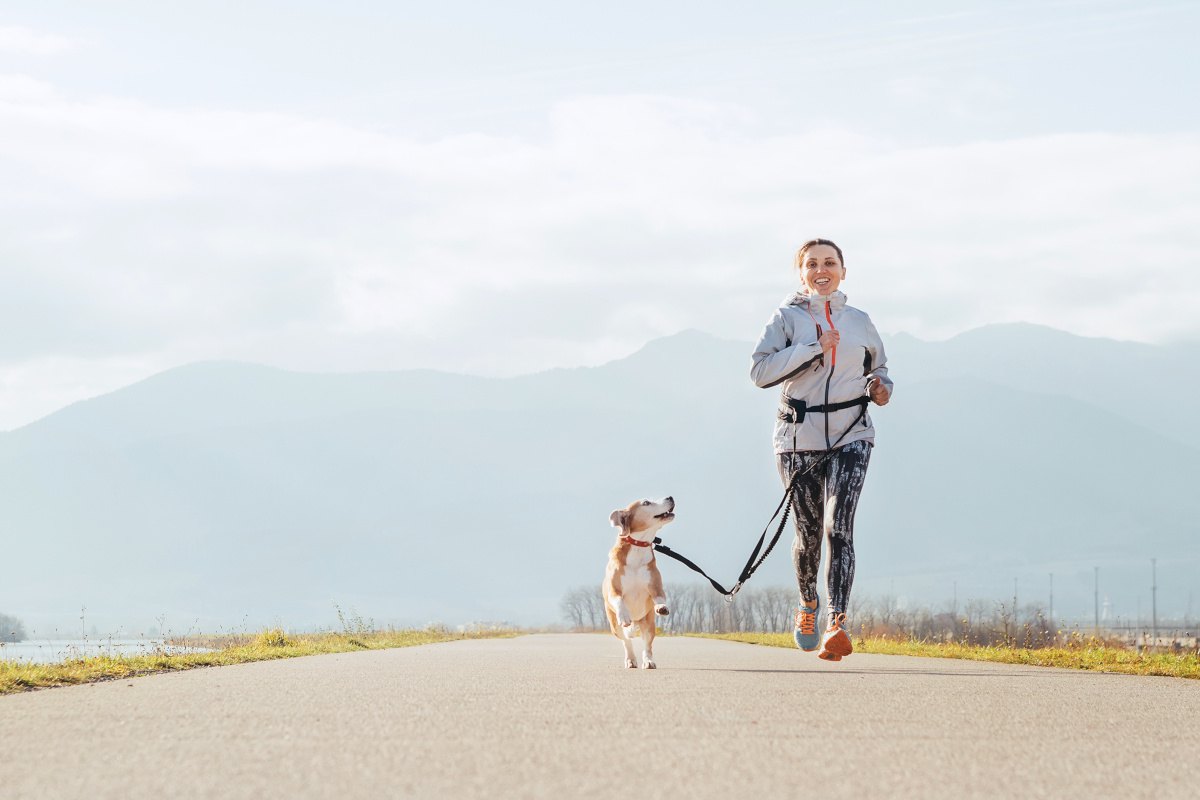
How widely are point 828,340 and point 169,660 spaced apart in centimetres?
518

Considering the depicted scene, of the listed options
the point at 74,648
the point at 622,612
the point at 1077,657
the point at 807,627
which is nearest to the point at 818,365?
the point at 807,627

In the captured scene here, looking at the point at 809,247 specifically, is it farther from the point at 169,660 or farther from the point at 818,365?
the point at 169,660

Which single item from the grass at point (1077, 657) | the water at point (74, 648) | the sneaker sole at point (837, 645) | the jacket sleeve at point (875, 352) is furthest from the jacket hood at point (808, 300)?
the water at point (74, 648)

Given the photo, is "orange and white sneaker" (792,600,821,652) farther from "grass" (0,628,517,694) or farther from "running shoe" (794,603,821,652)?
"grass" (0,628,517,694)

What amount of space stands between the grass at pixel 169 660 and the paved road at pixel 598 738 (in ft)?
1.60

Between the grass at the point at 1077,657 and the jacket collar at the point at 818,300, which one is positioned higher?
the jacket collar at the point at 818,300

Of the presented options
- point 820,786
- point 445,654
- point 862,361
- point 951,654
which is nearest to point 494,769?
point 820,786

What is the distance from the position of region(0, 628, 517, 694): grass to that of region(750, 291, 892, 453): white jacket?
14.6 ft

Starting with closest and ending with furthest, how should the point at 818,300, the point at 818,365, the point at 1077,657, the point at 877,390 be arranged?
the point at 877,390 < the point at 818,365 < the point at 818,300 < the point at 1077,657

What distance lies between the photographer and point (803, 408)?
1015 centimetres

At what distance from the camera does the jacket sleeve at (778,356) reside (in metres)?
9.87

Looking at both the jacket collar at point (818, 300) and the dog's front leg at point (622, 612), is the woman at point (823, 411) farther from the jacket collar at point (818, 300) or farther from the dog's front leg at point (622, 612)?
the dog's front leg at point (622, 612)

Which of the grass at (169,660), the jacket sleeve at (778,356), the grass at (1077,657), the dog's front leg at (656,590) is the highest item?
the jacket sleeve at (778,356)

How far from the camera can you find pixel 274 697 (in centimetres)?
705
